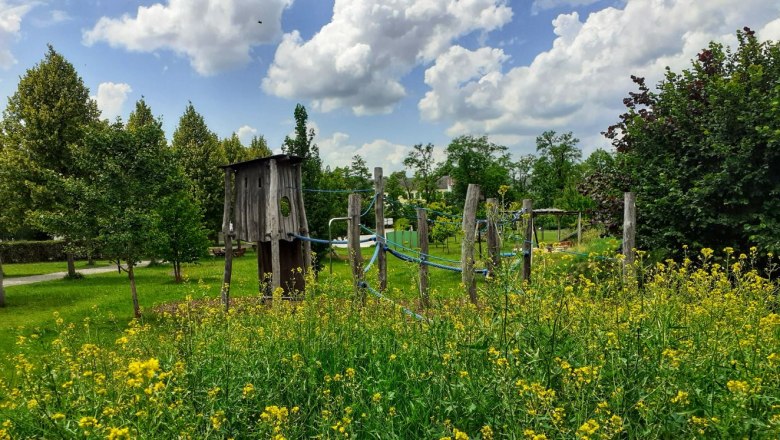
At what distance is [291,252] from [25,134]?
16833 millimetres

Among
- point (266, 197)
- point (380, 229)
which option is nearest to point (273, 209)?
point (266, 197)

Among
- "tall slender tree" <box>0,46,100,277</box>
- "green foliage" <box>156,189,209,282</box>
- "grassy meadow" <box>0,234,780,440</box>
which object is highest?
"tall slender tree" <box>0,46,100,277</box>

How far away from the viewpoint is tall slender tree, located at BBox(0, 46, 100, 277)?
19875mm

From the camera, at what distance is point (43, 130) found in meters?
20.1

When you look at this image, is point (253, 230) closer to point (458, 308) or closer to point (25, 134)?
point (458, 308)

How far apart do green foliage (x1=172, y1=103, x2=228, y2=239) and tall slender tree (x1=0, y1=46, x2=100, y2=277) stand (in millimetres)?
11101

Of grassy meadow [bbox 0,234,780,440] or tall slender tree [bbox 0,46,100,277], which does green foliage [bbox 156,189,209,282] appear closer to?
A: tall slender tree [bbox 0,46,100,277]

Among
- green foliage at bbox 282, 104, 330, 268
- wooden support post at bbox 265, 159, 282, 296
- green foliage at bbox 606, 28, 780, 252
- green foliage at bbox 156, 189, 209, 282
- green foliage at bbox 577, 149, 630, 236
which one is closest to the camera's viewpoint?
green foliage at bbox 606, 28, 780, 252

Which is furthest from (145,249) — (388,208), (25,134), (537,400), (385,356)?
(388,208)

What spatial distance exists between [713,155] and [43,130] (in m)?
24.4

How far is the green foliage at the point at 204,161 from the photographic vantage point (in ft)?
109

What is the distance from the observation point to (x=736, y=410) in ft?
8.62

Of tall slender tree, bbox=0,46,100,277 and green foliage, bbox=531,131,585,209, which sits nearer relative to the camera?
tall slender tree, bbox=0,46,100,277

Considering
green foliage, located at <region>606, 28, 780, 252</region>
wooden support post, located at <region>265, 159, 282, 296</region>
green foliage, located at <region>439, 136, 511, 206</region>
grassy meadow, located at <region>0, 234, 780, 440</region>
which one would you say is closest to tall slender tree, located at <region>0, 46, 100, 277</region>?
wooden support post, located at <region>265, 159, 282, 296</region>
